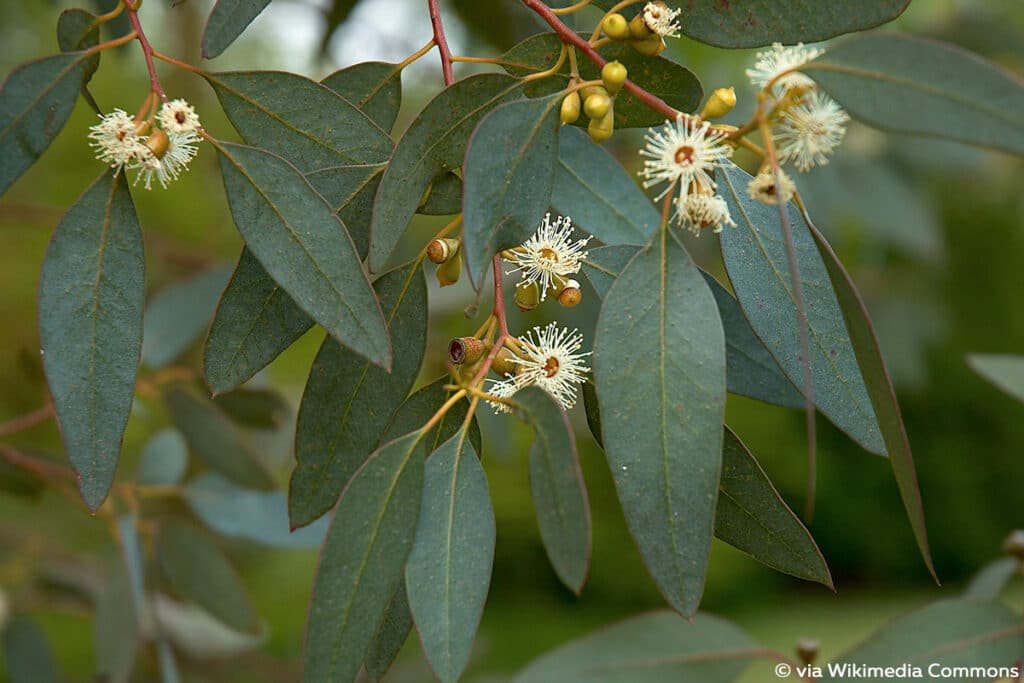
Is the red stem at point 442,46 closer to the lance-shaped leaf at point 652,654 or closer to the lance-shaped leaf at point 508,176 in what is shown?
the lance-shaped leaf at point 508,176

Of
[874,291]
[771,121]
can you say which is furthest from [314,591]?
[874,291]

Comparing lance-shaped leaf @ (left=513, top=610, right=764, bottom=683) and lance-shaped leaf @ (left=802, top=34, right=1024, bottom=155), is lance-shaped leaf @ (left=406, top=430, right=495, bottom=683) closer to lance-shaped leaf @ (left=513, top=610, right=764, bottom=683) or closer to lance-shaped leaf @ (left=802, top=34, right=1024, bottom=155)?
lance-shaped leaf @ (left=802, top=34, right=1024, bottom=155)

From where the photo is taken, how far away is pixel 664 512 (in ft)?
1.58

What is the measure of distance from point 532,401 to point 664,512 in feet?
0.28

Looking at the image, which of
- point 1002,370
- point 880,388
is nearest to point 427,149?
point 880,388

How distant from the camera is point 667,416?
490mm

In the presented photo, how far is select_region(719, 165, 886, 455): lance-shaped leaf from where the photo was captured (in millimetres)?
555

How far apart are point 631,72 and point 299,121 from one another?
0.21 metres

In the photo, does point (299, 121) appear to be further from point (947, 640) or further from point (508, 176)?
point (947, 640)

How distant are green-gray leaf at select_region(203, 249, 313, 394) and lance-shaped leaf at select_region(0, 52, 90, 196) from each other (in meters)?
0.13

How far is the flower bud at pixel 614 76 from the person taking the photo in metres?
0.52

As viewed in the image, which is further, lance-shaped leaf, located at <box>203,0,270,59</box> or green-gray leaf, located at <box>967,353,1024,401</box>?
green-gray leaf, located at <box>967,353,1024,401</box>

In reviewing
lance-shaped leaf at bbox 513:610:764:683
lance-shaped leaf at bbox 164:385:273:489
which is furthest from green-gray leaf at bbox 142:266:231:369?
lance-shaped leaf at bbox 513:610:764:683

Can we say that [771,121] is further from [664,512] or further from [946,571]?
[946,571]
